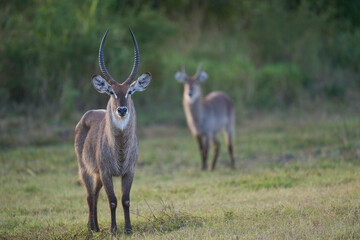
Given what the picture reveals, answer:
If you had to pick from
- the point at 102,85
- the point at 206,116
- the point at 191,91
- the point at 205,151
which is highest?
the point at 102,85

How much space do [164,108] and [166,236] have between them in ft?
26.3

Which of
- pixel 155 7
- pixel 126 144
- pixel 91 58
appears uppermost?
pixel 155 7

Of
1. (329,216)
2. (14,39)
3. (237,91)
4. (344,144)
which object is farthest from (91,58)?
(329,216)

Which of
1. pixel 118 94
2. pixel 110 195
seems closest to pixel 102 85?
pixel 118 94

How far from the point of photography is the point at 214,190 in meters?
6.17

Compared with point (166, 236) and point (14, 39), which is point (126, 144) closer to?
point (166, 236)

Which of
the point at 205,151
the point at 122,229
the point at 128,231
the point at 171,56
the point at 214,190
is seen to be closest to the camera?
the point at 128,231

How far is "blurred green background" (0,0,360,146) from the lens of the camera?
1051 cm

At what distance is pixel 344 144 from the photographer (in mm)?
8297

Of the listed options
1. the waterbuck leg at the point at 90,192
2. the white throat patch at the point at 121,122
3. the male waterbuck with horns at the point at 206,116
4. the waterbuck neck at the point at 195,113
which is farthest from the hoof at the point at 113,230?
the waterbuck neck at the point at 195,113

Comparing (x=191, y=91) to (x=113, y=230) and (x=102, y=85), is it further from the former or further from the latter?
(x=113, y=230)

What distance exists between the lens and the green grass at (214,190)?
436 cm

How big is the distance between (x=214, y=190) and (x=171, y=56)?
794 centimetres

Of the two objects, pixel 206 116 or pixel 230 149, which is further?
pixel 206 116
